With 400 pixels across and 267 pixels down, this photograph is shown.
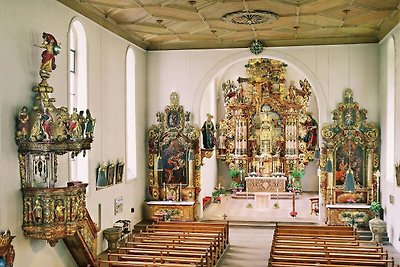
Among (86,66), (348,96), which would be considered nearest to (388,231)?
(348,96)

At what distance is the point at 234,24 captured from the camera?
17.6m

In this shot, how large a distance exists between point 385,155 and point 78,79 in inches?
442

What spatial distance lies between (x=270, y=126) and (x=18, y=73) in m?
20.1

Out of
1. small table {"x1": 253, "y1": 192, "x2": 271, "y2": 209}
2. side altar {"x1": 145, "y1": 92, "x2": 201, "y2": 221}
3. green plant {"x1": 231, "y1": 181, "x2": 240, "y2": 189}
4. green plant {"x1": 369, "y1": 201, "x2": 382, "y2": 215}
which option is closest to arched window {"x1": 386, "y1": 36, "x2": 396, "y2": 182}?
green plant {"x1": 369, "y1": 201, "x2": 382, "y2": 215}

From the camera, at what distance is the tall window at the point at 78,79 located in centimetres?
1491

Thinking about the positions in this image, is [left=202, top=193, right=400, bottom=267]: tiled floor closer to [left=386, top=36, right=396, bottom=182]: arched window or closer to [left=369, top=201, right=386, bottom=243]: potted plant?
[left=369, top=201, right=386, bottom=243]: potted plant

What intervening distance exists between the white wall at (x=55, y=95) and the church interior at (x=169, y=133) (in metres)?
0.04

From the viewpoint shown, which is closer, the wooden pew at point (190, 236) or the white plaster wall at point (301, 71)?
the wooden pew at point (190, 236)

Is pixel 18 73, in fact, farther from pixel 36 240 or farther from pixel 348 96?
pixel 348 96

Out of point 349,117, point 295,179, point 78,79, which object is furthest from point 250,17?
point 295,179

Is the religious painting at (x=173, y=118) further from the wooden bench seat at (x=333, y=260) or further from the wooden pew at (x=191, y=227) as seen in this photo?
the wooden bench seat at (x=333, y=260)

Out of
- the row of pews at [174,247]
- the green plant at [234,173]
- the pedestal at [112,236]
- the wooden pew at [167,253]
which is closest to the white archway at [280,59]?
the row of pews at [174,247]

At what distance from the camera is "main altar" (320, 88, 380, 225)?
764 inches

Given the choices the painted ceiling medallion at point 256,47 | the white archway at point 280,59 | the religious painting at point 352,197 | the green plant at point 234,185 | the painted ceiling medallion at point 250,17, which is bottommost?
the green plant at point 234,185
